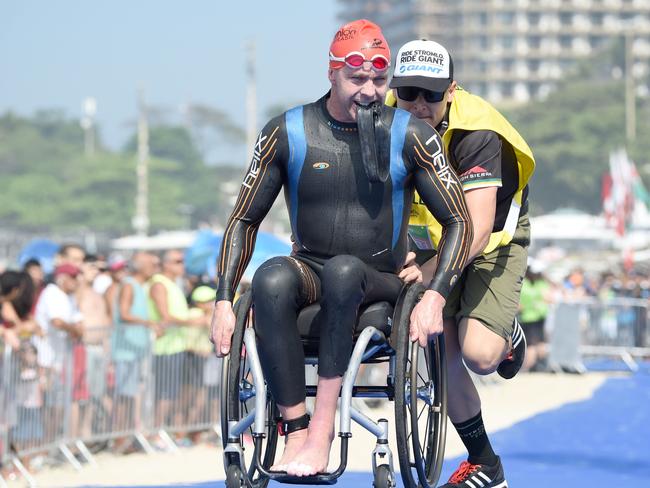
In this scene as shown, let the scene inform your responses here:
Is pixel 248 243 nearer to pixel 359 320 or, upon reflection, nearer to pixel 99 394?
pixel 359 320

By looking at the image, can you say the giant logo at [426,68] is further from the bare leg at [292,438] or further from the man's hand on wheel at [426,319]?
the bare leg at [292,438]

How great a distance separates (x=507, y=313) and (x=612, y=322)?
1760 centimetres

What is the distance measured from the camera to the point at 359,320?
5.66 m

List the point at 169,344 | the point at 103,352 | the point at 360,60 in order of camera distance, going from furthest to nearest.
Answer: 1. the point at 169,344
2. the point at 103,352
3. the point at 360,60

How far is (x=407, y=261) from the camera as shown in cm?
600

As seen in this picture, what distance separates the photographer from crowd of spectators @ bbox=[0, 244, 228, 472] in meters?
10.6

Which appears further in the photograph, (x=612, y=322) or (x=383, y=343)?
(x=612, y=322)

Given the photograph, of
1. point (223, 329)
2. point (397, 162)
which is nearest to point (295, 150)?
point (397, 162)

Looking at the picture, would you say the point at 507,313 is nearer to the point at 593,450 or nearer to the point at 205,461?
the point at 593,450

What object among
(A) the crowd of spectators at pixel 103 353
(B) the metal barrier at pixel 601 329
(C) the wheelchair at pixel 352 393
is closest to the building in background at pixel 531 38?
(B) the metal barrier at pixel 601 329

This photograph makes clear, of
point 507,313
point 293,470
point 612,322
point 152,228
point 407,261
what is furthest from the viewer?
point 152,228

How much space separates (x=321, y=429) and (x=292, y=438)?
0.15 metres

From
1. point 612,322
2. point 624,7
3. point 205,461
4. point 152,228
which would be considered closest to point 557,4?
point 624,7

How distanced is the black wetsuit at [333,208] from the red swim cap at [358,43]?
214mm
